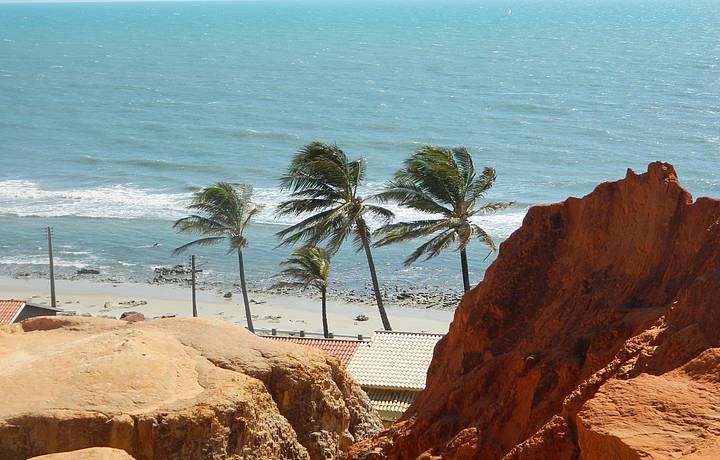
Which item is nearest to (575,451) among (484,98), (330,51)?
(484,98)

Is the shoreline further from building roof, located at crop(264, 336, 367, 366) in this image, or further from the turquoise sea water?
building roof, located at crop(264, 336, 367, 366)

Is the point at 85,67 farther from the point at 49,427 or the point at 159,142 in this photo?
the point at 49,427

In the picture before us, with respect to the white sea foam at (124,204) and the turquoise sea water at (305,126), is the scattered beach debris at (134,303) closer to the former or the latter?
the turquoise sea water at (305,126)

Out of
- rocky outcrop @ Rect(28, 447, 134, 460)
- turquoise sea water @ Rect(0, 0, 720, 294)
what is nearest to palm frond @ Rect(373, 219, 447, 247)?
turquoise sea water @ Rect(0, 0, 720, 294)

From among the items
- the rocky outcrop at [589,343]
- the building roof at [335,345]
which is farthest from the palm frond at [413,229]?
the rocky outcrop at [589,343]

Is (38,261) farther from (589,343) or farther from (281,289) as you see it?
(589,343)

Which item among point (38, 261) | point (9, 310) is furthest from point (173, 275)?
point (9, 310)
